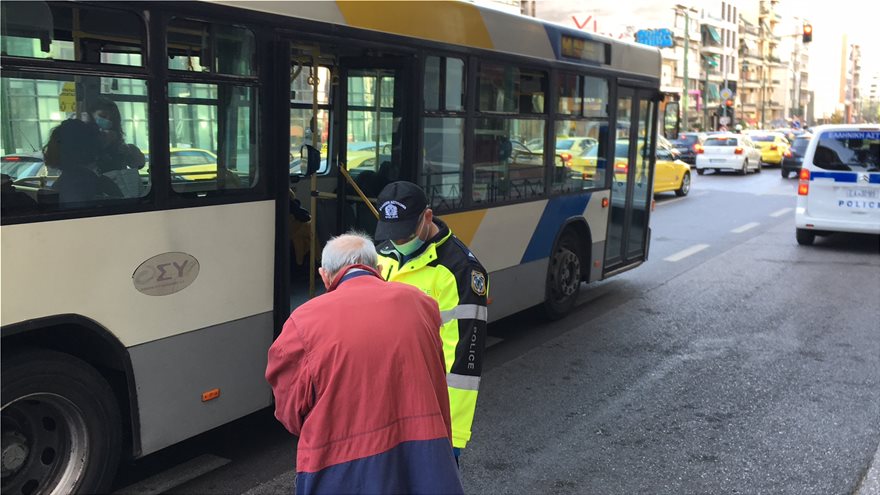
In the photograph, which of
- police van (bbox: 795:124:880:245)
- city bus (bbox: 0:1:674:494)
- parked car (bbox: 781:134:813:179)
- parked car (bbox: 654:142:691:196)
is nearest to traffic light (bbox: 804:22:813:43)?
parked car (bbox: 781:134:813:179)

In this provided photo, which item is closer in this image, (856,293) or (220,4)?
(220,4)

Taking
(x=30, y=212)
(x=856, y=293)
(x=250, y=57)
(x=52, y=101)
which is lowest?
(x=856, y=293)

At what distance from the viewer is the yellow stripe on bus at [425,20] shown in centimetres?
509

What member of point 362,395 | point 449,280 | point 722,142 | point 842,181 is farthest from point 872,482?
point 722,142

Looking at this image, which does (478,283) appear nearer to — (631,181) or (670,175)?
(631,181)

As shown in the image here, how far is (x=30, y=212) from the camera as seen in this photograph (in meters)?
3.46

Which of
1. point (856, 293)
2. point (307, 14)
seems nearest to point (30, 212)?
point (307, 14)

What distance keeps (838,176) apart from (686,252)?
2.64m

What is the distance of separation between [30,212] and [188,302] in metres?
0.96

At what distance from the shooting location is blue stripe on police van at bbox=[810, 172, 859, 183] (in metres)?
12.1

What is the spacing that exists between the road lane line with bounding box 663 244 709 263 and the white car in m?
17.2

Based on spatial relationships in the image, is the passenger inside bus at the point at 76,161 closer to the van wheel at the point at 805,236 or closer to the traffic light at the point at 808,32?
the van wheel at the point at 805,236

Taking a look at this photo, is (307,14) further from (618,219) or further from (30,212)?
(618,219)

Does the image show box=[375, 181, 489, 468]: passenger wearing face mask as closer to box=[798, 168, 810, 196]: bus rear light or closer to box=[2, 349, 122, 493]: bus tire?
box=[2, 349, 122, 493]: bus tire
